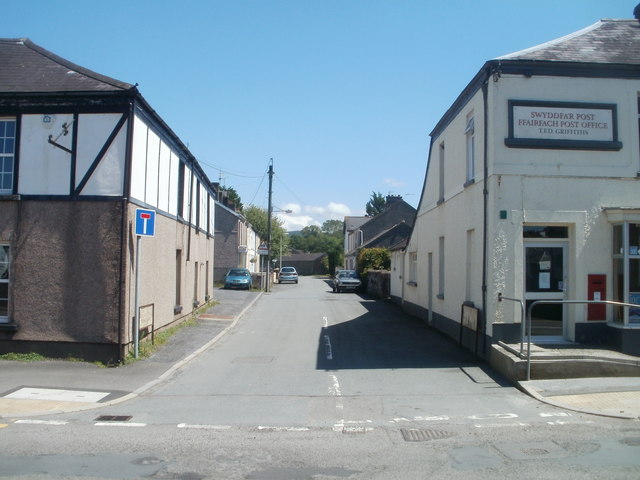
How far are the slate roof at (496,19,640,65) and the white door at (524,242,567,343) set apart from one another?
4093 mm

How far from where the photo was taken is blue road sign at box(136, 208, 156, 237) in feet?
37.8

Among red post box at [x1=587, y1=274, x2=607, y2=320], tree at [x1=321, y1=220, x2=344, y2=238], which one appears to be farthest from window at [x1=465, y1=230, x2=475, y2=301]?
tree at [x1=321, y1=220, x2=344, y2=238]

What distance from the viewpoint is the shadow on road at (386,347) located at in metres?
11.9

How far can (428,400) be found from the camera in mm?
8914

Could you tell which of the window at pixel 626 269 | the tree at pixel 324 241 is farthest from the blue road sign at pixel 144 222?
the tree at pixel 324 241

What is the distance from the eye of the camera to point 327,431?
23.7 feet

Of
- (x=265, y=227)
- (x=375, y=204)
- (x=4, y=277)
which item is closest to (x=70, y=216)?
(x=4, y=277)

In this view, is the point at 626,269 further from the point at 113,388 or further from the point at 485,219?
the point at 113,388

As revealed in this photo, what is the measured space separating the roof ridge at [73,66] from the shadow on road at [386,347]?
740 cm

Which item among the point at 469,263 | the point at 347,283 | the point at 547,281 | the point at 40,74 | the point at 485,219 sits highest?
the point at 40,74

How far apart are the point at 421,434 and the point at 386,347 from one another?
6.88 meters

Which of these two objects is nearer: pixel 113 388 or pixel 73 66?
pixel 113 388

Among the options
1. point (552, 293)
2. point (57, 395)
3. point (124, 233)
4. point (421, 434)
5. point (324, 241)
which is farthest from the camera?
point (324, 241)

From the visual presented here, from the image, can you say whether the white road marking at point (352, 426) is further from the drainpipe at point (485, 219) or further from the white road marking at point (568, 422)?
the drainpipe at point (485, 219)
